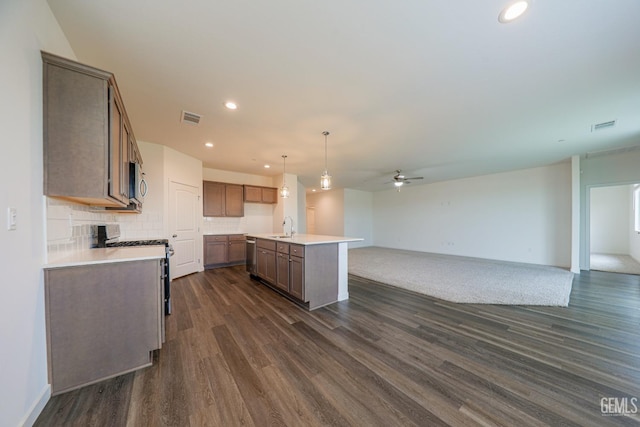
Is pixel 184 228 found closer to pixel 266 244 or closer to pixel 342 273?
pixel 266 244

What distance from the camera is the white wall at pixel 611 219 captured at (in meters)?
7.32

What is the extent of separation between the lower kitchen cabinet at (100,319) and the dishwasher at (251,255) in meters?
2.52

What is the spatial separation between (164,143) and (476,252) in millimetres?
9159

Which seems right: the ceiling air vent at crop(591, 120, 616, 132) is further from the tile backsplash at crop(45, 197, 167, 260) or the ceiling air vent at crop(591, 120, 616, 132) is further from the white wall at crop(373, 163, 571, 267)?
the tile backsplash at crop(45, 197, 167, 260)

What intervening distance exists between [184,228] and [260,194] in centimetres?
234

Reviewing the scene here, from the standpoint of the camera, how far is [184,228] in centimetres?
491

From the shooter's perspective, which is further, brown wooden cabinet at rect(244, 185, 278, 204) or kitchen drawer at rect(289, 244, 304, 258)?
brown wooden cabinet at rect(244, 185, 278, 204)

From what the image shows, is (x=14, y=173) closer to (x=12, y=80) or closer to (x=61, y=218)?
(x=12, y=80)

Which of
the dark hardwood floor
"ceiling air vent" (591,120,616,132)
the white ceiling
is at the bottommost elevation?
the dark hardwood floor

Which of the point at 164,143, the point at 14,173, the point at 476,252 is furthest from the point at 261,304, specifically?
the point at 476,252

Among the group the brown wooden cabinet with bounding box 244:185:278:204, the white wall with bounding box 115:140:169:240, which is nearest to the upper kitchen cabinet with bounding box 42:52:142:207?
the white wall with bounding box 115:140:169:240

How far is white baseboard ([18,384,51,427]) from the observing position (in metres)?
1.32

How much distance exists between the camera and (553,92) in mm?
2568

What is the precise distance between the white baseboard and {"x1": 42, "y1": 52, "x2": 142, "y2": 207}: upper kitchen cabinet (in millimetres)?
1345
